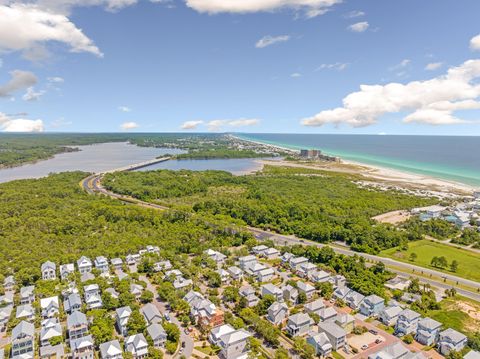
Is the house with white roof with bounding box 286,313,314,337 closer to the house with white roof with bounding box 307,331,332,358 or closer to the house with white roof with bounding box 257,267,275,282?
the house with white roof with bounding box 307,331,332,358

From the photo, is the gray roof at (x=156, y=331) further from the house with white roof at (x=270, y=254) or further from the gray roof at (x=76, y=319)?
the house with white roof at (x=270, y=254)

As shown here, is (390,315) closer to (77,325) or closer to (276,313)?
(276,313)

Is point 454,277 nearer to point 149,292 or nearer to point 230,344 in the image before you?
point 230,344

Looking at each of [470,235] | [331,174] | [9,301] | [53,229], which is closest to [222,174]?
[331,174]

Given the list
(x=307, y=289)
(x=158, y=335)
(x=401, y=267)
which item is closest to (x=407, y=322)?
(x=307, y=289)

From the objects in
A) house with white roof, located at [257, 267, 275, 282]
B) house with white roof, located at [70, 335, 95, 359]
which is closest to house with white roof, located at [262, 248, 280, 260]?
house with white roof, located at [257, 267, 275, 282]

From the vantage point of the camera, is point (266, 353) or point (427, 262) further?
point (427, 262)
